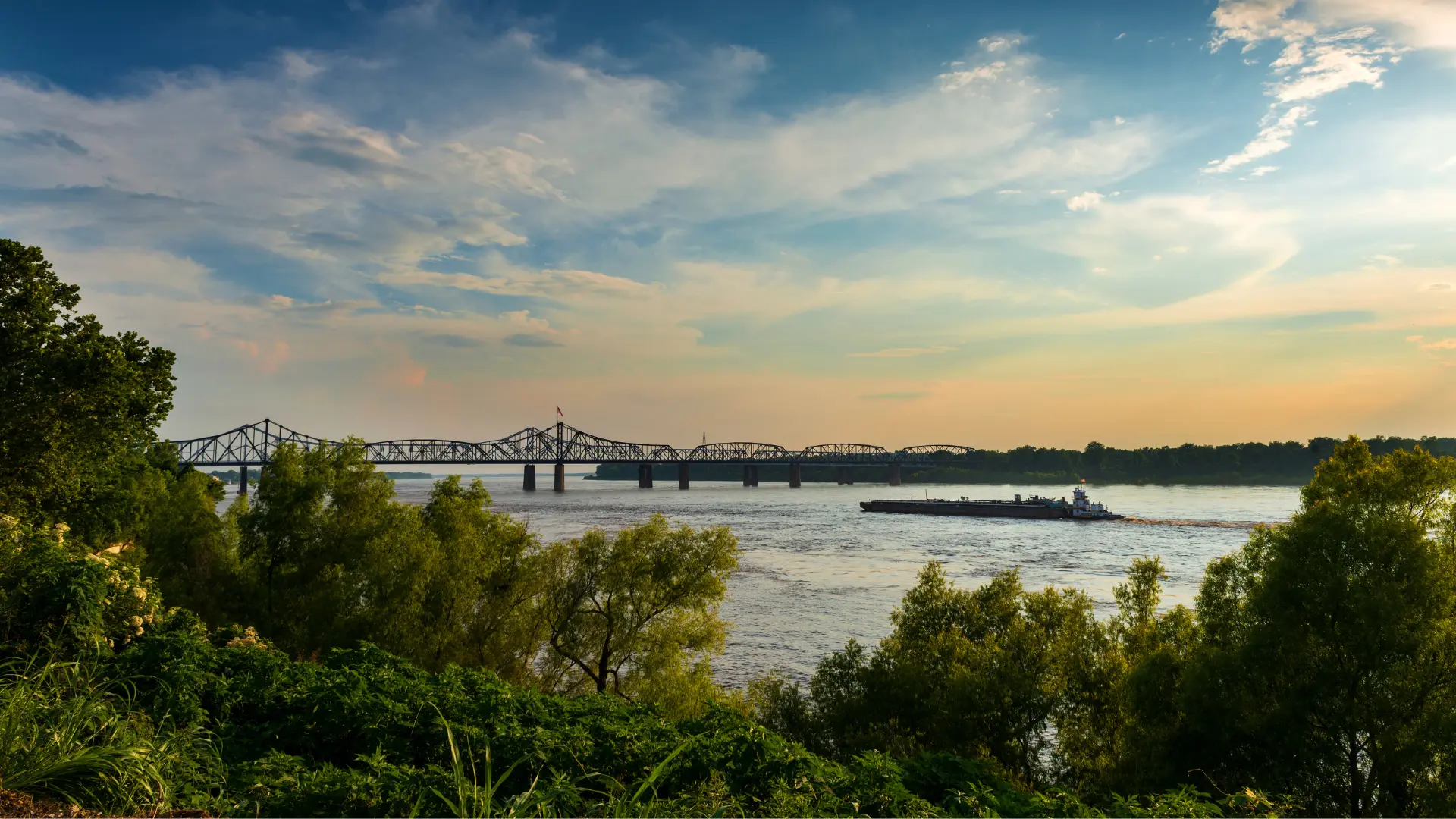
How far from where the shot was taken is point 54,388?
23516 mm

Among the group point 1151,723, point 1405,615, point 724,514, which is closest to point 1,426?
point 1151,723

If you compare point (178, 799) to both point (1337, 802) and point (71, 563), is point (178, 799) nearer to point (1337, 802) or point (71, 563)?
point (71, 563)

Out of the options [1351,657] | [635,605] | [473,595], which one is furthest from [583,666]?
[1351,657]

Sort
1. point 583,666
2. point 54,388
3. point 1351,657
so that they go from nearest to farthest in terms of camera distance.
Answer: point 1351,657 → point 54,388 → point 583,666

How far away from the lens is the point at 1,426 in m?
22.6

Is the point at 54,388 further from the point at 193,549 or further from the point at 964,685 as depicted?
the point at 964,685

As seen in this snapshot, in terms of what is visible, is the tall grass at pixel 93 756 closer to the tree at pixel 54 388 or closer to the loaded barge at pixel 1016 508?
the tree at pixel 54 388

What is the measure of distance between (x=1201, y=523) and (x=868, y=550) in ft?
164

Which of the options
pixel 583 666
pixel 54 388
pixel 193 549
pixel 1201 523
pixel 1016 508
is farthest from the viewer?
pixel 1016 508

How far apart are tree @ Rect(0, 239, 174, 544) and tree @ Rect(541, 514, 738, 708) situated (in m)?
15.6

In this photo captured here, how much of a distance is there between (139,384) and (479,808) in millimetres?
26107

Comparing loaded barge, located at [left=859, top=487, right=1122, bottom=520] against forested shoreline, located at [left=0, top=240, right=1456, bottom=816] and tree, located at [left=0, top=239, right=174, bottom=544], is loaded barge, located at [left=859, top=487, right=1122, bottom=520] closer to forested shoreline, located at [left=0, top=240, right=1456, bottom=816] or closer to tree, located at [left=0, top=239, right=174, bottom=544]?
forested shoreline, located at [left=0, top=240, right=1456, bottom=816]

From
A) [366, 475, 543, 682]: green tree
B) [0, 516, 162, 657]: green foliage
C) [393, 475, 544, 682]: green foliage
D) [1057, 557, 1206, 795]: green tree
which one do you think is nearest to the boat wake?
[1057, 557, 1206, 795]: green tree

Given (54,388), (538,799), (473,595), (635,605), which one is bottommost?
(635,605)
